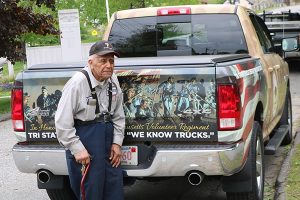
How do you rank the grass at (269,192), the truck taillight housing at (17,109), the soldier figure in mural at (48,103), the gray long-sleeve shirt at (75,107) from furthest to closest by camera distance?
the grass at (269,192) < the truck taillight housing at (17,109) < the soldier figure in mural at (48,103) < the gray long-sleeve shirt at (75,107)

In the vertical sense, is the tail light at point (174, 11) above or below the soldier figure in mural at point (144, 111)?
above

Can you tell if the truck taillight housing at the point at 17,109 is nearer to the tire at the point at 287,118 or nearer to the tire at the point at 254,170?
the tire at the point at 254,170

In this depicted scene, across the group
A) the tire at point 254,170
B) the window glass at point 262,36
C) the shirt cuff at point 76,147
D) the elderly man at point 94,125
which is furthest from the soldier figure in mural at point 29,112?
the window glass at point 262,36

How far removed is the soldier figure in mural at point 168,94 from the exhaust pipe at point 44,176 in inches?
45.9

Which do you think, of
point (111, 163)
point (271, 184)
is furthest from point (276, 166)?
point (111, 163)

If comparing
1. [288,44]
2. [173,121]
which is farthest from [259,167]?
[288,44]

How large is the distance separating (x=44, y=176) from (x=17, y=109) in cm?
63

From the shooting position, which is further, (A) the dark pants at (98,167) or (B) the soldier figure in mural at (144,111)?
(B) the soldier figure in mural at (144,111)

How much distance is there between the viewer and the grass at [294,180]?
533cm

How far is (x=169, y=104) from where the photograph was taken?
4.40 m

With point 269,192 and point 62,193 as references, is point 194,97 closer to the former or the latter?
point 62,193

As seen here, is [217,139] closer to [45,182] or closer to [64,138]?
[64,138]

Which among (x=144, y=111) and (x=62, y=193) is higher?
(x=144, y=111)

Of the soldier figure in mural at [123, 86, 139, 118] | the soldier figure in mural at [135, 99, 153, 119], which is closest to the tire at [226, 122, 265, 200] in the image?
the soldier figure in mural at [135, 99, 153, 119]
